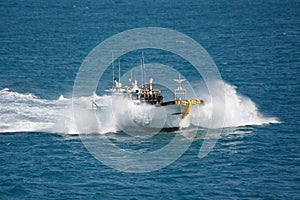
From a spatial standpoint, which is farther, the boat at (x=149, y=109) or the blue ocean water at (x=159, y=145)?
the boat at (x=149, y=109)

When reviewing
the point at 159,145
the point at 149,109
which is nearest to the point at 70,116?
the point at 149,109

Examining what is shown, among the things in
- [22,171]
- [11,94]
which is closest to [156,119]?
[22,171]

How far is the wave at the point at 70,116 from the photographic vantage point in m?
127

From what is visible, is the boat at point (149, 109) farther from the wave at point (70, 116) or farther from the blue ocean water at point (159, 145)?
the blue ocean water at point (159, 145)

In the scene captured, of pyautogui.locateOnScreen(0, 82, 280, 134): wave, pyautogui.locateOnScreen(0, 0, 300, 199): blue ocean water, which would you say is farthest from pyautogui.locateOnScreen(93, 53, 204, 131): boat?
pyautogui.locateOnScreen(0, 0, 300, 199): blue ocean water

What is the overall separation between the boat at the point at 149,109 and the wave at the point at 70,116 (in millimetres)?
1937

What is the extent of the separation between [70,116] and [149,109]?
15868mm

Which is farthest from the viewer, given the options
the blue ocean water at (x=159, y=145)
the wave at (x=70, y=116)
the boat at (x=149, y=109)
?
the wave at (x=70, y=116)

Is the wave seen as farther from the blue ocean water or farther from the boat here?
the boat

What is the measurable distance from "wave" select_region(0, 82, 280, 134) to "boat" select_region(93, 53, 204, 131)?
194 cm

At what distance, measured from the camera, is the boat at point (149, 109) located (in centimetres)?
12412

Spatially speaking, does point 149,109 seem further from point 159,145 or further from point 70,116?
point 70,116

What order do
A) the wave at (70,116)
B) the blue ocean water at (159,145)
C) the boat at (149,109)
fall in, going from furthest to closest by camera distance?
the wave at (70,116) < the boat at (149,109) < the blue ocean water at (159,145)

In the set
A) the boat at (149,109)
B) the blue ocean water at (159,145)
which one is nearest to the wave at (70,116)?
the blue ocean water at (159,145)
